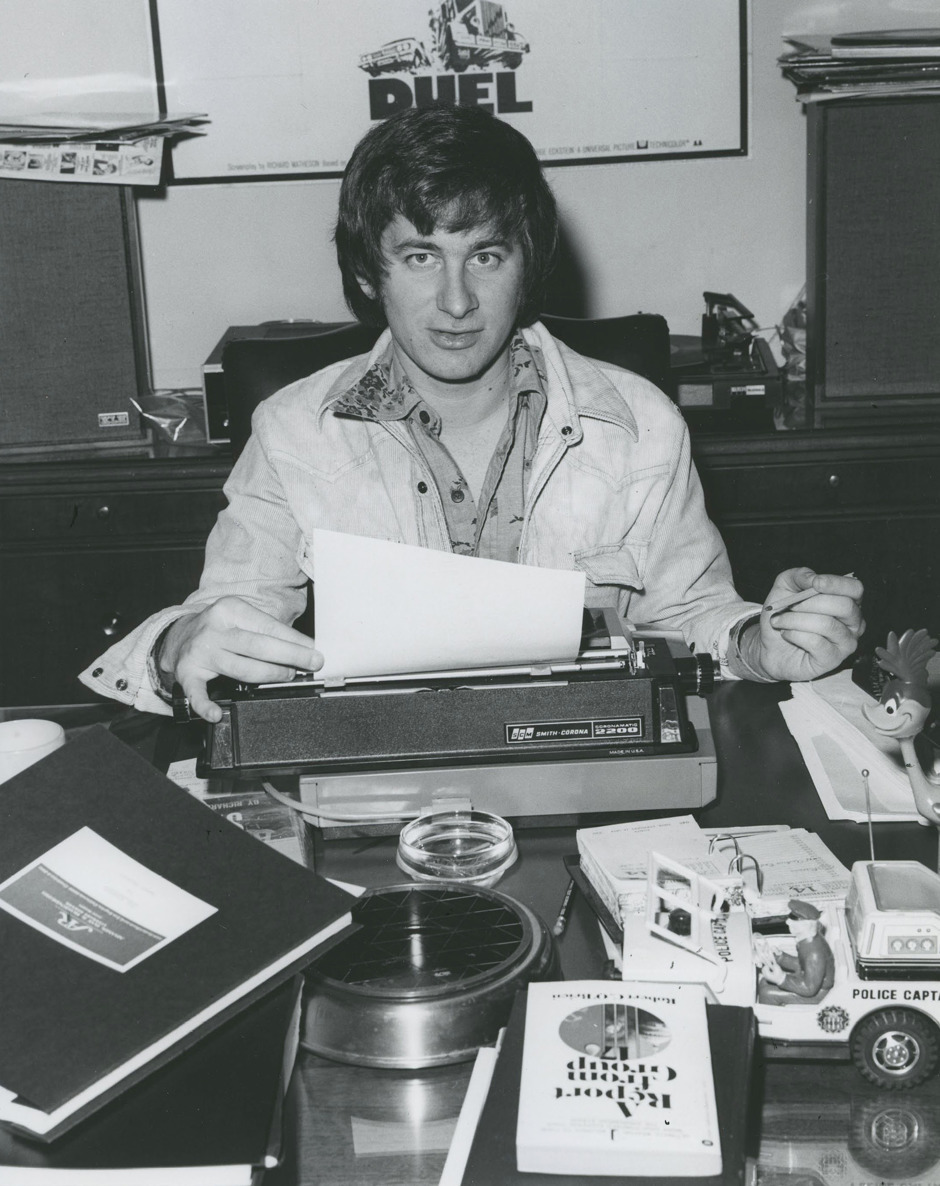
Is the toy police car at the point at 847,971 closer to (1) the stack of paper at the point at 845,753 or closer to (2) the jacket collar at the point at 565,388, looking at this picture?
(1) the stack of paper at the point at 845,753

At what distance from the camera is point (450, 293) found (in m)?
1.57

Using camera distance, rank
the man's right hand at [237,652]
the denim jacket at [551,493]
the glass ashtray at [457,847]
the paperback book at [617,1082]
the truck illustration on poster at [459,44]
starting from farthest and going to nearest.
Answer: the truck illustration on poster at [459,44], the denim jacket at [551,493], the man's right hand at [237,652], the glass ashtray at [457,847], the paperback book at [617,1082]

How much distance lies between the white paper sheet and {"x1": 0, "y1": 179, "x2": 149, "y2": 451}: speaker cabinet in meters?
1.59

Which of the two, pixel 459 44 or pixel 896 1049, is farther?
pixel 459 44

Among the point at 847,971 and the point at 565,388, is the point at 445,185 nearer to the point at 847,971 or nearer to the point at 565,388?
the point at 565,388

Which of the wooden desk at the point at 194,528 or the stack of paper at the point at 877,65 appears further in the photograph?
the wooden desk at the point at 194,528

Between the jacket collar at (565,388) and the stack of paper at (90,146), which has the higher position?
the stack of paper at (90,146)

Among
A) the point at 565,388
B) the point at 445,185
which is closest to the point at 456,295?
the point at 445,185

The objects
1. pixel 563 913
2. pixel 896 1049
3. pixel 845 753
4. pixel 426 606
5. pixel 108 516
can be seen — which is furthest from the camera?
pixel 108 516

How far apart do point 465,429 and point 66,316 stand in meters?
1.06

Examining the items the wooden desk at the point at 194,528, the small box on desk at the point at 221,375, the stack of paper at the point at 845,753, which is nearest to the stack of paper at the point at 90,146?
the small box on desk at the point at 221,375

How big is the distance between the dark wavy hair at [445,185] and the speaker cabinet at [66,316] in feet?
2.89

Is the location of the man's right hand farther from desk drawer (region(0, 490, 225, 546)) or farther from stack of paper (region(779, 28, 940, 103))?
stack of paper (region(779, 28, 940, 103))

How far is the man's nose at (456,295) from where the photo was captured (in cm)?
156
